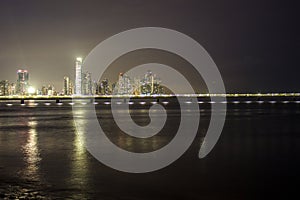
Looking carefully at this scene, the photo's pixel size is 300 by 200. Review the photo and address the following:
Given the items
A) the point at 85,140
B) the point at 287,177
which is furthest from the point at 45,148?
the point at 287,177

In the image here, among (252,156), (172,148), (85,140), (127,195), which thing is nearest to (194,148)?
(172,148)

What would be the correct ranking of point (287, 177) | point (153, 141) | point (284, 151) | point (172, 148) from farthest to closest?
point (153, 141) < point (172, 148) < point (284, 151) < point (287, 177)

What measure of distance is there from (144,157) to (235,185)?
15.8 ft

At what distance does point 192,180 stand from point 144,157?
12.5ft

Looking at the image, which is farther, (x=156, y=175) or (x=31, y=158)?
(x=31, y=158)

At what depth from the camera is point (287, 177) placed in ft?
34.7

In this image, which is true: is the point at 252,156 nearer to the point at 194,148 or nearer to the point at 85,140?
the point at 194,148

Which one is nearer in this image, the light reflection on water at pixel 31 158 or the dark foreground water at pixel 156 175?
the dark foreground water at pixel 156 175

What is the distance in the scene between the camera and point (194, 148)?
637 inches

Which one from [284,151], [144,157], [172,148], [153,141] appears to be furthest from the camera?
[153,141]

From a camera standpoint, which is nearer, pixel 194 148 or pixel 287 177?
pixel 287 177

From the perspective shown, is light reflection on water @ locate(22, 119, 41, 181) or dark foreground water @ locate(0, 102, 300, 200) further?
light reflection on water @ locate(22, 119, 41, 181)

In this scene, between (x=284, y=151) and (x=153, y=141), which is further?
(x=153, y=141)

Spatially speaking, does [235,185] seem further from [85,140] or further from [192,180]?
[85,140]
